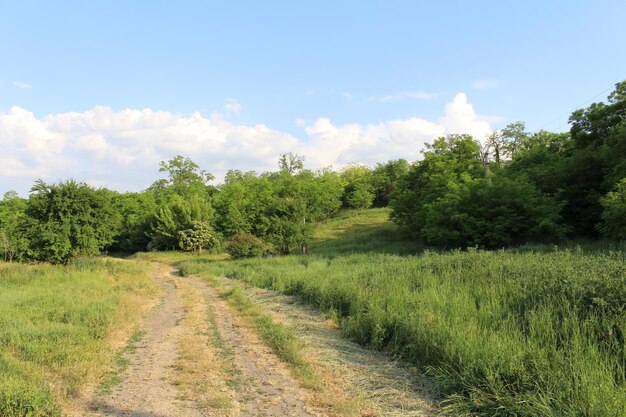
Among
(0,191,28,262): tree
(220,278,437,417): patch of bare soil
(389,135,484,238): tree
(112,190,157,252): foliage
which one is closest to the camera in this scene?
(220,278,437,417): patch of bare soil

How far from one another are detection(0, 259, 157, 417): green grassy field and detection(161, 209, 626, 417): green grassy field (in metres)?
4.76

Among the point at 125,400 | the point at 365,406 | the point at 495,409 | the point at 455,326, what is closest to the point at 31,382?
the point at 125,400

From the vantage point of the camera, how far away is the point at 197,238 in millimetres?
44781

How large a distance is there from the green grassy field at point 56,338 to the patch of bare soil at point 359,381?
324cm

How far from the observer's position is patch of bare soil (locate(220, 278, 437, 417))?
4.93 metres

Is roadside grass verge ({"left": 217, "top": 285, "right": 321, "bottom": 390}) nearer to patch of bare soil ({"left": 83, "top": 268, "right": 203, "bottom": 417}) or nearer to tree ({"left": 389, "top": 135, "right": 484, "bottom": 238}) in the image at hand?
patch of bare soil ({"left": 83, "top": 268, "right": 203, "bottom": 417})

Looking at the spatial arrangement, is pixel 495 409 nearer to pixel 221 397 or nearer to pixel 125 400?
pixel 221 397

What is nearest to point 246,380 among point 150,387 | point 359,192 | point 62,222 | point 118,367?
point 150,387

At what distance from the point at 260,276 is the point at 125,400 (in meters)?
13.5

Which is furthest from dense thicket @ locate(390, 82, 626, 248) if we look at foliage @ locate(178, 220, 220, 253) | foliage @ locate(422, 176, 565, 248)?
foliage @ locate(178, 220, 220, 253)

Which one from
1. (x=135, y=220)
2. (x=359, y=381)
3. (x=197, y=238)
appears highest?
(x=135, y=220)

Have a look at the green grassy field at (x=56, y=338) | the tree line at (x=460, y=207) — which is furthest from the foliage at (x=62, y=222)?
the green grassy field at (x=56, y=338)

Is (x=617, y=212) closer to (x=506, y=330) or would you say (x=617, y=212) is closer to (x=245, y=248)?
(x=506, y=330)

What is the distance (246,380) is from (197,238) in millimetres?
40747
